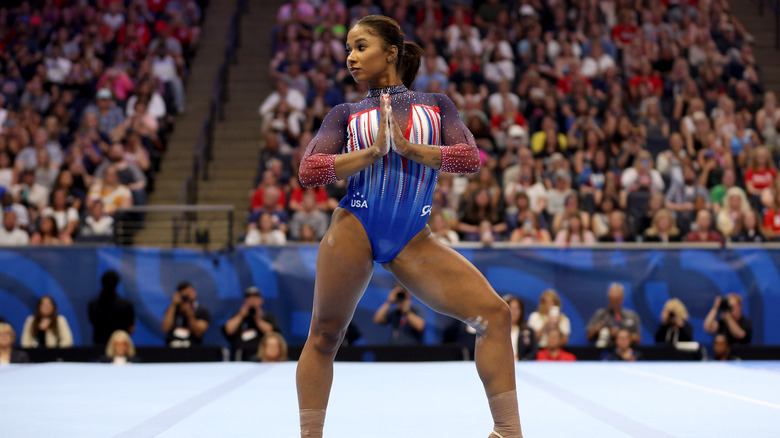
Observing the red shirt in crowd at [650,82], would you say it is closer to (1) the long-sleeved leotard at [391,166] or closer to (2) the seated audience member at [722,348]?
(2) the seated audience member at [722,348]

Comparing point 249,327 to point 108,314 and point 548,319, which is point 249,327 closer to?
point 108,314

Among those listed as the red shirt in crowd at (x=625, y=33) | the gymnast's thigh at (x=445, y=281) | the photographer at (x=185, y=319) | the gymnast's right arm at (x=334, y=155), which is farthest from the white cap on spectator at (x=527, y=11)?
the gymnast's thigh at (x=445, y=281)

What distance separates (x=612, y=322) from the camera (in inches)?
338

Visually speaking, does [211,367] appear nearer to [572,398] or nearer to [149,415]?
[149,415]

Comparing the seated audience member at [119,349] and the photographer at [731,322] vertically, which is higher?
the photographer at [731,322]

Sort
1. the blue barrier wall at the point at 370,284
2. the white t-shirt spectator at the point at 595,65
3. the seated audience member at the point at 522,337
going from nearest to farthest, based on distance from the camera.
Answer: the seated audience member at the point at 522,337 → the blue barrier wall at the point at 370,284 → the white t-shirt spectator at the point at 595,65

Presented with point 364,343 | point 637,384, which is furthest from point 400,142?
point 364,343

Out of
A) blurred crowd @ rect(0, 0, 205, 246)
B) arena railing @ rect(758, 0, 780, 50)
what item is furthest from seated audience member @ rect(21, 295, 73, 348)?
arena railing @ rect(758, 0, 780, 50)

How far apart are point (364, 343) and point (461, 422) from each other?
440cm

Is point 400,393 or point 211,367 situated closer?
point 400,393

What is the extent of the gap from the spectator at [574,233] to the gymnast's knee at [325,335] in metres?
6.88

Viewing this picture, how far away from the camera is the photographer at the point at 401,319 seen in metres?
8.62

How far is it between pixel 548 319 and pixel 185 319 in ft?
11.7

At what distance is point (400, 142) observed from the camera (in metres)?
3.28
